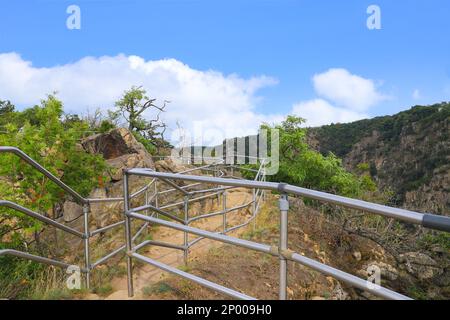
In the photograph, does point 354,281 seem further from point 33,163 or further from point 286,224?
point 33,163

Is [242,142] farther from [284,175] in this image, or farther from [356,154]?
[356,154]

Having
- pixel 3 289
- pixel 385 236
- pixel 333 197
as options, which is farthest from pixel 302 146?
pixel 333 197

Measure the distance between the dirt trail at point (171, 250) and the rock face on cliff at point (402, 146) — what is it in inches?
792

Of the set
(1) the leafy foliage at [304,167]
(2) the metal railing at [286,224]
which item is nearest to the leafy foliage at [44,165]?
(2) the metal railing at [286,224]

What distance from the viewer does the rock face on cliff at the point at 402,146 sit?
31.3 metres

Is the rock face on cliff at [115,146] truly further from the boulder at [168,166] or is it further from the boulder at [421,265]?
the boulder at [421,265]

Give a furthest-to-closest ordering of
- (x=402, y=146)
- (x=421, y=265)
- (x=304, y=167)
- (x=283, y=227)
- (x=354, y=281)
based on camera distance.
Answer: (x=402, y=146)
(x=304, y=167)
(x=421, y=265)
(x=283, y=227)
(x=354, y=281)

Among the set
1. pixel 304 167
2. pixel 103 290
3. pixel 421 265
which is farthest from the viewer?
pixel 304 167

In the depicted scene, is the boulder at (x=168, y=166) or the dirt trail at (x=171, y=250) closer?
the dirt trail at (x=171, y=250)

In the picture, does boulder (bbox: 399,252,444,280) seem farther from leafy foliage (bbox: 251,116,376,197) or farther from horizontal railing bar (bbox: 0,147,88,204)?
leafy foliage (bbox: 251,116,376,197)

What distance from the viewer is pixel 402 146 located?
3816 cm

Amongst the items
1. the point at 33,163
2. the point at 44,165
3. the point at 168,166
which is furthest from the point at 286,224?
the point at 168,166

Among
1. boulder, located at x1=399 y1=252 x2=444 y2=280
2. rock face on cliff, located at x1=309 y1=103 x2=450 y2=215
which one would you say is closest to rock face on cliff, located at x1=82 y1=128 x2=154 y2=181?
boulder, located at x1=399 y1=252 x2=444 y2=280

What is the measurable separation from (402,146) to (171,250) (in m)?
37.7
